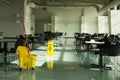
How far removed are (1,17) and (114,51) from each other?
35.4 feet

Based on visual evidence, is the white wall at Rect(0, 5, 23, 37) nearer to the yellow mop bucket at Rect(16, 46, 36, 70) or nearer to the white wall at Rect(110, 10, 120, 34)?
the white wall at Rect(110, 10, 120, 34)

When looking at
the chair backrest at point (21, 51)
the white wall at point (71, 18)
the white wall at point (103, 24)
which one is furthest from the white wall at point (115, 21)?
the chair backrest at point (21, 51)

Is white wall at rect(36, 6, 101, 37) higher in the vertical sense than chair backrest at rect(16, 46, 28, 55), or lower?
higher

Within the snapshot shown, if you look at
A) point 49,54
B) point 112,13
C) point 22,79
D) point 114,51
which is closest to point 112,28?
point 112,13

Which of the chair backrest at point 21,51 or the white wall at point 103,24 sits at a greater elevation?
the white wall at point 103,24

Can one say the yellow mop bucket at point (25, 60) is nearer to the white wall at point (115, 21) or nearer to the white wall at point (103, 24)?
the white wall at point (115, 21)

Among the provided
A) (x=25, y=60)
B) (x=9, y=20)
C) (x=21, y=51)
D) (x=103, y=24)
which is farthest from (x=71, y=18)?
(x=25, y=60)

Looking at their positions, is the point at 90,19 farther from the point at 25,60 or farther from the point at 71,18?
the point at 25,60

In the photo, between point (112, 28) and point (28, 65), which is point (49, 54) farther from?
point (112, 28)

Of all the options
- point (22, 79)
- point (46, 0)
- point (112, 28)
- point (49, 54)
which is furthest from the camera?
point (46, 0)

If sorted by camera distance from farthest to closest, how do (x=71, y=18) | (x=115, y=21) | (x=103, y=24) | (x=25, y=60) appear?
(x=71, y=18)
(x=103, y=24)
(x=115, y=21)
(x=25, y=60)

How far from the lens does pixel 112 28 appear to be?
2089 centimetres

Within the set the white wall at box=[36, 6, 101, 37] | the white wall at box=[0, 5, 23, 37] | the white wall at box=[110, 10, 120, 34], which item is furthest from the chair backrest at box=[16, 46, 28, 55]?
the white wall at box=[36, 6, 101, 37]

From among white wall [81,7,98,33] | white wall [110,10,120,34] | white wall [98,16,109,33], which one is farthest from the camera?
white wall [81,7,98,33]
